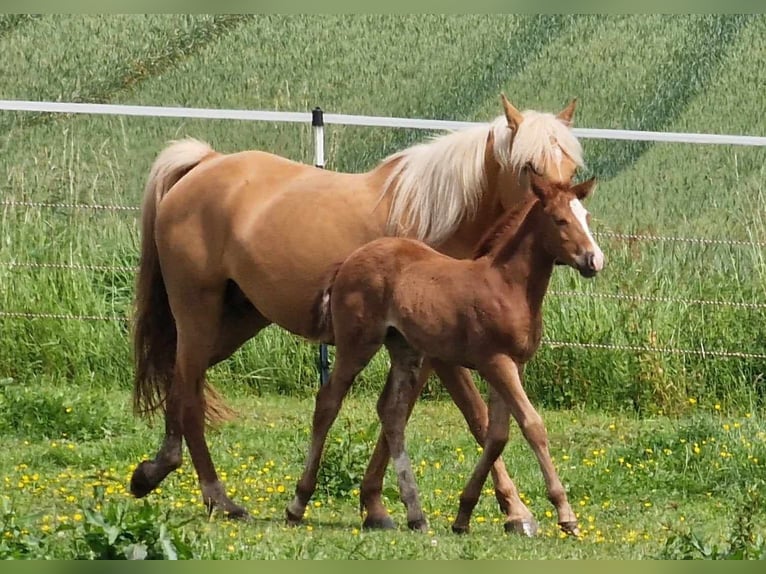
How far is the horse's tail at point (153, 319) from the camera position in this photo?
786 centimetres

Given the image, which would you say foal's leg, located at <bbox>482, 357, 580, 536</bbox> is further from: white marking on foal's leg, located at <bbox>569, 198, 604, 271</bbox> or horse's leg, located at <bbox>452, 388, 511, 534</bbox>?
white marking on foal's leg, located at <bbox>569, 198, 604, 271</bbox>

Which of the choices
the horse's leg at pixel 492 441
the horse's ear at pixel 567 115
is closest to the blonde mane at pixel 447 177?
the horse's ear at pixel 567 115

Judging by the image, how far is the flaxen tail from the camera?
786cm

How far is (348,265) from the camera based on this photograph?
664 centimetres

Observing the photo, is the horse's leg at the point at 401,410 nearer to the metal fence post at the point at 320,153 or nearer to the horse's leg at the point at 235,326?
the horse's leg at the point at 235,326

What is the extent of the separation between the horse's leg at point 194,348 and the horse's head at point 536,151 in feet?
5.47

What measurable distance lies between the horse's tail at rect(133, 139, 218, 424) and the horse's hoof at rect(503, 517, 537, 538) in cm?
190

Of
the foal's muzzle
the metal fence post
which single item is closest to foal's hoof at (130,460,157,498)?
the metal fence post

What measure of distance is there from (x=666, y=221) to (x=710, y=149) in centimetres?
323

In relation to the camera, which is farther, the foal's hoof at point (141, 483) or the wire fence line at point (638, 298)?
the wire fence line at point (638, 298)

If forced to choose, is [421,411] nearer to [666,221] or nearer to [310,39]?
[666,221]

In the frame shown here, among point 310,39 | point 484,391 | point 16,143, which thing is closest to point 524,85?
point 310,39

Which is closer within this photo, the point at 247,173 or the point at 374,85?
the point at 247,173

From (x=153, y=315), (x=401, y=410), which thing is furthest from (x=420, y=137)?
(x=401, y=410)
